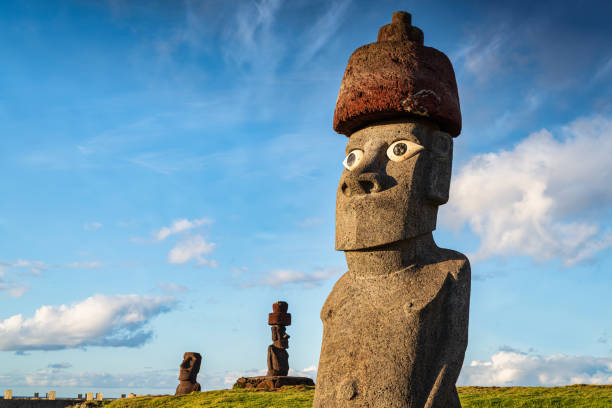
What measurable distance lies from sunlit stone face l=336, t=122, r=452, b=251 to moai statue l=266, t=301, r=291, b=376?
15580 millimetres

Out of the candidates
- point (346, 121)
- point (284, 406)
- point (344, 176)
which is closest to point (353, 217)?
point (344, 176)

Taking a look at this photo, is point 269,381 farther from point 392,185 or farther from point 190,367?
point 392,185

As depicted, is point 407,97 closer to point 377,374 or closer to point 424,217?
point 424,217

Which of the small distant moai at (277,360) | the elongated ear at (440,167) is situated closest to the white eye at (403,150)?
the elongated ear at (440,167)

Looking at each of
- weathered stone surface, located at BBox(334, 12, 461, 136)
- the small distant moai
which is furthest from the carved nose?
the small distant moai

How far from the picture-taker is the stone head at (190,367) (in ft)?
69.9

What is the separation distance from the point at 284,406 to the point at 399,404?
27.5 feet

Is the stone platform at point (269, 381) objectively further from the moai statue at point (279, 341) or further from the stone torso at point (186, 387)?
the stone torso at point (186, 387)

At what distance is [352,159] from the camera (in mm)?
6184

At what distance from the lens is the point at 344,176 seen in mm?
5945

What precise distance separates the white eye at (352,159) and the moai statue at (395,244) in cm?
2

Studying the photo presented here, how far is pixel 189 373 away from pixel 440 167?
17.5m

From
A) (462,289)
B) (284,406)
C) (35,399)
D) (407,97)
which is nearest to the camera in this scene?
(462,289)

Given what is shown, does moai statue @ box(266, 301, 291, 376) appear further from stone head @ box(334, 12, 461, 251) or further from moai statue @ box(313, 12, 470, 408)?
stone head @ box(334, 12, 461, 251)
